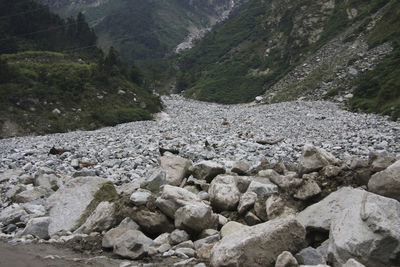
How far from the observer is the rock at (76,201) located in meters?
7.23

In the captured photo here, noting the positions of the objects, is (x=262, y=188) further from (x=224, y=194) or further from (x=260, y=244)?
(x=260, y=244)

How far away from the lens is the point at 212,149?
13.5 m

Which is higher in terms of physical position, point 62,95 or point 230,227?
point 230,227

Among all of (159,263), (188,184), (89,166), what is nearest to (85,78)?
(89,166)

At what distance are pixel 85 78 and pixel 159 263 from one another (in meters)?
39.2

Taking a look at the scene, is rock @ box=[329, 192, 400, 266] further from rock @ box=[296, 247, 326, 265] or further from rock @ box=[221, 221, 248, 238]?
rock @ box=[221, 221, 248, 238]

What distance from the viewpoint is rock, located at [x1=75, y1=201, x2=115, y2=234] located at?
6.84 m

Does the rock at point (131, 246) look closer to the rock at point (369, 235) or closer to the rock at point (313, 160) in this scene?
the rock at point (369, 235)

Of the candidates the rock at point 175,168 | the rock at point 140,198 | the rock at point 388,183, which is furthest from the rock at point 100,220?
the rock at point 388,183

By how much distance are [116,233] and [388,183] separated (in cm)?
538

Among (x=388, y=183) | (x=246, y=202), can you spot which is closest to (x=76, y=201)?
(x=246, y=202)

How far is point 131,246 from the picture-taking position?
5.57m

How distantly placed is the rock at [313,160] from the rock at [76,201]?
16.8 ft

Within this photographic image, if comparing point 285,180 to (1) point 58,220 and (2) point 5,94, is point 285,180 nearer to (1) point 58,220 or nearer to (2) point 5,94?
(1) point 58,220
